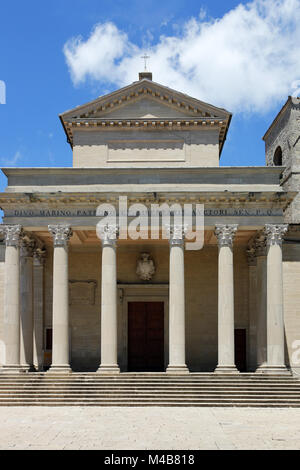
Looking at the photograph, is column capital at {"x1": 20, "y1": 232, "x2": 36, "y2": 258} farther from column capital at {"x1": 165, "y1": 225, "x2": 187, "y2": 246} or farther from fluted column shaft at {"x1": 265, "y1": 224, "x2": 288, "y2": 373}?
fluted column shaft at {"x1": 265, "y1": 224, "x2": 288, "y2": 373}

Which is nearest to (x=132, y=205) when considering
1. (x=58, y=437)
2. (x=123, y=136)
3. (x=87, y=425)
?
(x=123, y=136)

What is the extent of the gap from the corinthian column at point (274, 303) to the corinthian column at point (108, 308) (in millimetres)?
7320

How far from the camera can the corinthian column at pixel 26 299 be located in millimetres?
32125

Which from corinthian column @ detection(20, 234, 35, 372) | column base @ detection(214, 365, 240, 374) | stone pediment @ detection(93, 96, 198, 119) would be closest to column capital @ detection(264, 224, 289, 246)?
column base @ detection(214, 365, 240, 374)

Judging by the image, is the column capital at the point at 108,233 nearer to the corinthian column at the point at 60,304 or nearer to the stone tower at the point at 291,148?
the corinthian column at the point at 60,304

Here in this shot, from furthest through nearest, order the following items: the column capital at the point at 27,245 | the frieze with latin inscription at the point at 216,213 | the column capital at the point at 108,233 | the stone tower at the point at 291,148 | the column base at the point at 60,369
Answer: the stone tower at the point at 291,148
the column capital at the point at 27,245
the frieze with latin inscription at the point at 216,213
the column capital at the point at 108,233
the column base at the point at 60,369

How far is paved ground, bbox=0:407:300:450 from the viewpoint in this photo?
53.6 ft

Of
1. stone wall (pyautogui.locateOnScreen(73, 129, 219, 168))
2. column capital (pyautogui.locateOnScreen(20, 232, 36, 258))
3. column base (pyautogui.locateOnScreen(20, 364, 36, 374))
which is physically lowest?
column base (pyautogui.locateOnScreen(20, 364, 36, 374))

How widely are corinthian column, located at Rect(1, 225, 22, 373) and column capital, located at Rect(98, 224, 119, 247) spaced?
402 cm

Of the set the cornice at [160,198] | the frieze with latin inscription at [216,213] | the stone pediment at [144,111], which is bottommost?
the frieze with latin inscription at [216,213]

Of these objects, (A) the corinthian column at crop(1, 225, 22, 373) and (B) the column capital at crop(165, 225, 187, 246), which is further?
(B) the column capital at crop(165, 225, 187, 246)

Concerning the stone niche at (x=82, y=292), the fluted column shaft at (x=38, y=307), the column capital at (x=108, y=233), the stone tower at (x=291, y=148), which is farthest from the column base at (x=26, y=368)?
the stone tower at (x=291, y=148)

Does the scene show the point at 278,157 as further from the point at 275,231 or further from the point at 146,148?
the point at 275,231

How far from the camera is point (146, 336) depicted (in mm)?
36219
